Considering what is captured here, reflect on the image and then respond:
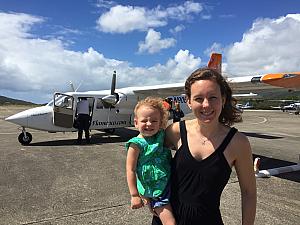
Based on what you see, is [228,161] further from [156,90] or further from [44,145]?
[156,90]

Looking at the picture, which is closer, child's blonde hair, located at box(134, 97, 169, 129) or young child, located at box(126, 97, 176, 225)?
young child, located at box(126, 97, 176, 225)

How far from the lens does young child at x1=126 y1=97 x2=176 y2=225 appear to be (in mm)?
1947

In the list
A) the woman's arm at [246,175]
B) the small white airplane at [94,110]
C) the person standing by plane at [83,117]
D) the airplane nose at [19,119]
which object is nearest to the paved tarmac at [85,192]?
the airplane nose at [19,119]

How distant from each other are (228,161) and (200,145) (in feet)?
0.64

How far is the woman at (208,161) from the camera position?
180 cm

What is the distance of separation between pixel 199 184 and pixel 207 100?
513 millimetres

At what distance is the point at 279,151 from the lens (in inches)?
429

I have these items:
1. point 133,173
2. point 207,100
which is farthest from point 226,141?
point 133,173

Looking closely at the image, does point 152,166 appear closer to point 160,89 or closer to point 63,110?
point 63,110

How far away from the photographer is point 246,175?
1815 mm

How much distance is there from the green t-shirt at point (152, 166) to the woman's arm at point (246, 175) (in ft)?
1.51

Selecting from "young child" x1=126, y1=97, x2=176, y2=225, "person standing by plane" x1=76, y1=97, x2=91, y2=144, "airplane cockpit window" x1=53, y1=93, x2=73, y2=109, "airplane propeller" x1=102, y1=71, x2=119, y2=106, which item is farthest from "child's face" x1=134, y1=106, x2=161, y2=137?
"airplane propeller" x1=102, y1=71, x2=119, y2=106

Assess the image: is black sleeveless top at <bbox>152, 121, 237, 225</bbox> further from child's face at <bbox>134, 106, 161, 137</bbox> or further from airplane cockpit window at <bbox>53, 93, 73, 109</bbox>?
airplane cockpit window at <bbox>53, 93, 73, 109</bbox>

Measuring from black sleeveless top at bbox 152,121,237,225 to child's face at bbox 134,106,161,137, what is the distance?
9.8 inches
